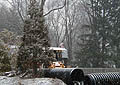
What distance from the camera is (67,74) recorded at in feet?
30.9

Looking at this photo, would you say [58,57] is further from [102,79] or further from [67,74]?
[102,79]

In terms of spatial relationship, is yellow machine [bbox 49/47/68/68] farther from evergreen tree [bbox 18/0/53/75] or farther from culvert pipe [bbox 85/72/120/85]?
culvert pipe [bbox 85/72/120/85]

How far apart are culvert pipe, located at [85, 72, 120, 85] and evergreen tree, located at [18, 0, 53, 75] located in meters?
2.32

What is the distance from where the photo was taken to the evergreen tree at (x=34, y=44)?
33.2 ft

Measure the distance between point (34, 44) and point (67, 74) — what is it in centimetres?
223

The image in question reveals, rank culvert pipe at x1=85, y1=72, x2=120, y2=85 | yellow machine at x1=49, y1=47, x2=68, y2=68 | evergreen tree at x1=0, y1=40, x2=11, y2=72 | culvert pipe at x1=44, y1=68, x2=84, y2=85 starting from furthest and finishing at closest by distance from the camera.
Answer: yellow machine at x1=49, y1=47, x2=68, y2=68
evergreen tree at x1=0, y1=40, x2=11, y2=72
culvert pipe at x1=44, y1=68, x2=84, y2=85
culvert pipe at x1=85, y1=72, x2=120, y2=85

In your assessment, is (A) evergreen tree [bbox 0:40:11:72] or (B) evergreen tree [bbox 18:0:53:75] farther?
(A) evergreen tree [bbox 0:40:11:72]

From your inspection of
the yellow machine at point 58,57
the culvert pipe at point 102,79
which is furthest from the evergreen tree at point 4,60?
the culvert pipe at point 102,79

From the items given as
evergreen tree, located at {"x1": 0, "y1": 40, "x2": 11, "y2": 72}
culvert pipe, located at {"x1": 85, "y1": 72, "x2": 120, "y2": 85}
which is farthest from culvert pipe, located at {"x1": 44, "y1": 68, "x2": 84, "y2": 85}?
evergreen tree, located at {"x1": 0, "y1": 40, "x2": 11, "y2": 72}

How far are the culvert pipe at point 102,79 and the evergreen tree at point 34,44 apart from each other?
2322 mm

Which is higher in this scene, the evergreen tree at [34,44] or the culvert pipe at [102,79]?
the evergreen tree at [34,44]

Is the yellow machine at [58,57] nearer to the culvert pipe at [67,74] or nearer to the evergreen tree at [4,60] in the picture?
the culvert pipe at [67,74]

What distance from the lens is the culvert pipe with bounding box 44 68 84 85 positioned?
369 inches

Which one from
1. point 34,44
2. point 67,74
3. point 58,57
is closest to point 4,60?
point 34,44
